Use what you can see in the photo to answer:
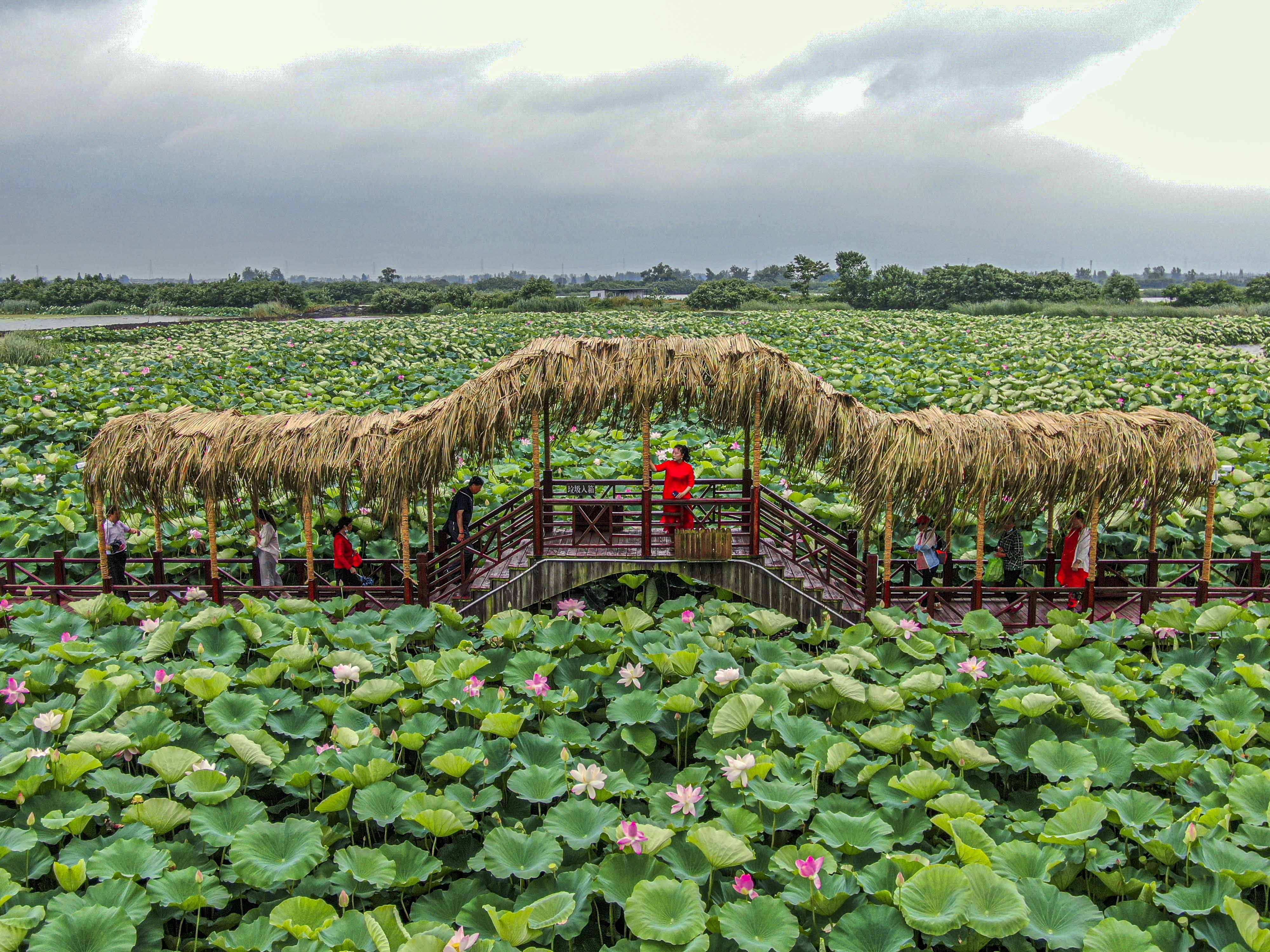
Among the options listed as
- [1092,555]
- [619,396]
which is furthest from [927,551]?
[619,396]

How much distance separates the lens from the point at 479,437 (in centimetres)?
668

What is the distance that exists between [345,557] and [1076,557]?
5981mm

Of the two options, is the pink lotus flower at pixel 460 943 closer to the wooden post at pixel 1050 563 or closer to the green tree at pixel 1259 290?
the wooden post at pixel 1050 563

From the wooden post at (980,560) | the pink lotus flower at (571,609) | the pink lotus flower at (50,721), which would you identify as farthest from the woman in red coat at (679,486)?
the pink lotus flower at (50,721)

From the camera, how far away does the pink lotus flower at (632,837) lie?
3.64m

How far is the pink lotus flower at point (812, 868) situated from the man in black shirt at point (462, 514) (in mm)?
4530

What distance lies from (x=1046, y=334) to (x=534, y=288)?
33.7 metres

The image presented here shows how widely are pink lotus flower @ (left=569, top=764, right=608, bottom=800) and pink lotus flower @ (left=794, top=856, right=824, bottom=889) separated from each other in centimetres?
98

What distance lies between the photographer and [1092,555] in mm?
6605

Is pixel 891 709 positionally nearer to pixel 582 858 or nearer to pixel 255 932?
pixel 582 858

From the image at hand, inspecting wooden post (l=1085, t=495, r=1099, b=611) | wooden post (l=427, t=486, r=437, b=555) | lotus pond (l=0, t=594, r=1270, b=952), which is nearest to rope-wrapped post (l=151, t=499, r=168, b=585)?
lotus pond (l=0, t=594, r=1270, b=952)

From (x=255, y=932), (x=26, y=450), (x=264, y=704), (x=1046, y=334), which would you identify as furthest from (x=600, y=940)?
(x=1046, y=334)

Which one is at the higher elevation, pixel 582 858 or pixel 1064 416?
pixel 1064 416

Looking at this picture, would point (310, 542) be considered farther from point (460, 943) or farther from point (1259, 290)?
point (1259, 290)
